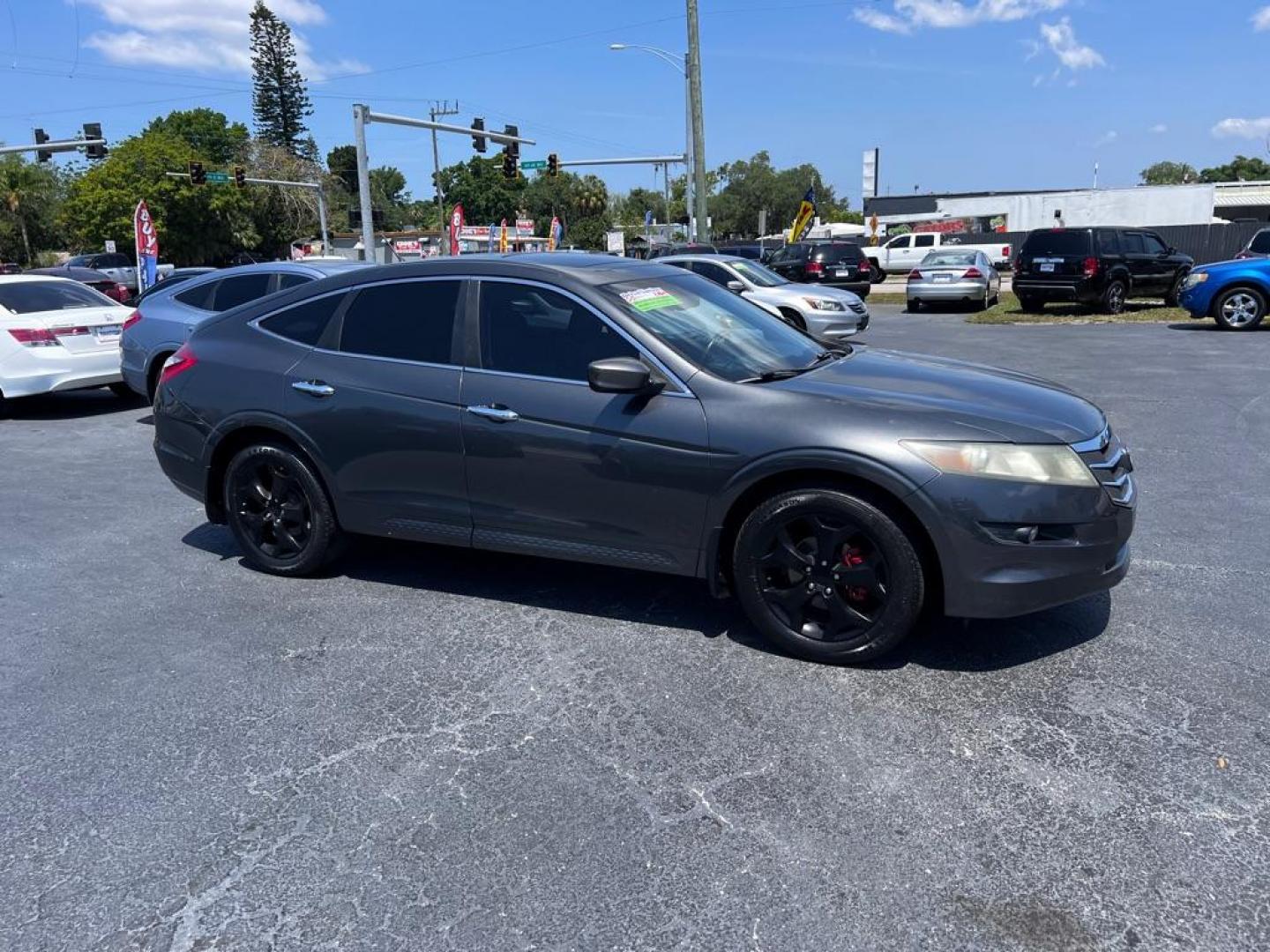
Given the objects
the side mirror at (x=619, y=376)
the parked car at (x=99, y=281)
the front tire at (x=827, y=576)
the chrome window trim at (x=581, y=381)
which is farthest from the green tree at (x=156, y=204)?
the front tire at (x=827, y=576)

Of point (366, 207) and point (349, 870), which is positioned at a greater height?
point (366, 207)

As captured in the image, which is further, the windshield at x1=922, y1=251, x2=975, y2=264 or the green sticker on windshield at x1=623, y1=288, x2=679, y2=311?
the windshield at x1=922, y1=251, x2=975, y2=264

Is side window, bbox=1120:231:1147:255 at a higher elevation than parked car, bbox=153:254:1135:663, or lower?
higher

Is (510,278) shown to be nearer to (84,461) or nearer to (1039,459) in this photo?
(1039,459)

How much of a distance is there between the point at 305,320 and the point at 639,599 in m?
2.33

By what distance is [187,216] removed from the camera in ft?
191

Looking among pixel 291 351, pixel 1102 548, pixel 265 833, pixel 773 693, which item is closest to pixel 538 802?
pixel 265 833

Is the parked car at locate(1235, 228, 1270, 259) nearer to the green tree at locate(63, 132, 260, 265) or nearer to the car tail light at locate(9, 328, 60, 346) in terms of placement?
the car tail light at locate(9, 328, 60, 346)

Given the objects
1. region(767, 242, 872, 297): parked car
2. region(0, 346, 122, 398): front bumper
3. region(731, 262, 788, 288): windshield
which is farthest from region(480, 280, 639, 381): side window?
region(767, 242, 872, 297): parked car

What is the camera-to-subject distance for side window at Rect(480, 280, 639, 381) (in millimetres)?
4277

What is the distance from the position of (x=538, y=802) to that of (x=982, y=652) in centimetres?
206

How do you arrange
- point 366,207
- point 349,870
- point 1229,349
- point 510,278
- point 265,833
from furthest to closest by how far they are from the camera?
point 366,207
point 1229,349
point 510,278
point 265,833
point 349,870

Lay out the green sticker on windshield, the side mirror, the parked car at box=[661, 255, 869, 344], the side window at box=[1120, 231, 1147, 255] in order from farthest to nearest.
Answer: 1. the side window at box=[1120, 231, 1147, 255]
2. the parked car at box=[661, 255, 869, 344]
3. the green sticker on windshield
4. the side mirror

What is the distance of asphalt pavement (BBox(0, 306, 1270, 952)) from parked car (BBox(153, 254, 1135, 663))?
0.38 m
